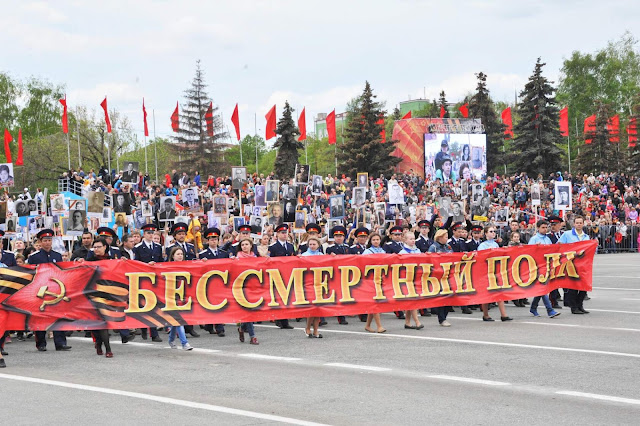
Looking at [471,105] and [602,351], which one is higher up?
[471,105]

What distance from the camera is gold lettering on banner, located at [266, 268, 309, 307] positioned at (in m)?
13.5

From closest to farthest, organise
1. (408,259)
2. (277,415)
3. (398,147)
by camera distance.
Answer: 1. (277,415)
2. (408,259)
3. (398,147)

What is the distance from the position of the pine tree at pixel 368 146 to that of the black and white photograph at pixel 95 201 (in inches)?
1802

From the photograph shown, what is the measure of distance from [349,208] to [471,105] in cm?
4688

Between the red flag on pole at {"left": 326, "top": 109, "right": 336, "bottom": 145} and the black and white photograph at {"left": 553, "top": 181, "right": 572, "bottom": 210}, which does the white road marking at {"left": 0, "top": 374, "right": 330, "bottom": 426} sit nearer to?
the black and white photograph at {"left": 553, "top": 181, "right": 572, "bottom": 210}

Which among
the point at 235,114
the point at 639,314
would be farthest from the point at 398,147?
the point at 639,314

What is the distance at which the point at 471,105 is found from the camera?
7956cm

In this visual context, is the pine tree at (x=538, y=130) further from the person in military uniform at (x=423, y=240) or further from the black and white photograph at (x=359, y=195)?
the person in military uniform at (x=423, y=240)

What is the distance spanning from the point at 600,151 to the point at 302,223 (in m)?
49.4

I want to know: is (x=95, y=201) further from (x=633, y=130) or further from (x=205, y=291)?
(x=633, y=130)

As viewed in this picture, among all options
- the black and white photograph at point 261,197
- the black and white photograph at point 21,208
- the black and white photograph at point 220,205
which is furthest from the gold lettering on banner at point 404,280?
the black and white photograph at point 21,208

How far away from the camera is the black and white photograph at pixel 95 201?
23844mm

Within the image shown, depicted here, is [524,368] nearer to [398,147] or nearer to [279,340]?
[279,340]

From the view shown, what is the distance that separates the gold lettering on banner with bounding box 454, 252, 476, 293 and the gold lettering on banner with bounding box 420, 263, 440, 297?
1.63ft
